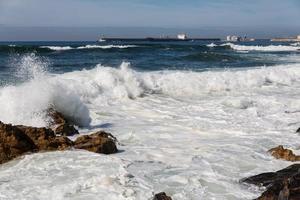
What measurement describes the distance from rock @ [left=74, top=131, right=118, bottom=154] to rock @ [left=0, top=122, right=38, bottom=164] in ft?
2.43

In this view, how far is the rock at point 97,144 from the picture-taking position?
26.4 ft

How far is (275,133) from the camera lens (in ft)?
34.2

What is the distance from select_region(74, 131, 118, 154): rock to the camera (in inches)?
317

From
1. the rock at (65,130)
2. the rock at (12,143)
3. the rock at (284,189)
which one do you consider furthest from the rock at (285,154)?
the rock at (12,143)

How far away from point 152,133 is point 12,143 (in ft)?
10.5

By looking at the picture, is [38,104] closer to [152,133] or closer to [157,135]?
[152,133]

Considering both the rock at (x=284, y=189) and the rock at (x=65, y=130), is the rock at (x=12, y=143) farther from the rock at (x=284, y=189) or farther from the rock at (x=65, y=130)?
the rock at (x=284, y=189)

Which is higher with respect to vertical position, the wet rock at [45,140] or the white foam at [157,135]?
the wet rock at [45,140]

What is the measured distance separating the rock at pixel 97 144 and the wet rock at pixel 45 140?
180mm

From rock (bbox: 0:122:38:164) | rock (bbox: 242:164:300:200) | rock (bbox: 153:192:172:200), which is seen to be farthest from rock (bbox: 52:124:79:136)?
rock (bbox: 242:164:300:200)

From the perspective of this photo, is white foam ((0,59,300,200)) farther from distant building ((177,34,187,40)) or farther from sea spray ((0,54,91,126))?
distant building ((177,34,187,40))

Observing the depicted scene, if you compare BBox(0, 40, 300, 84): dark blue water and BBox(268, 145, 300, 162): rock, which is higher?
BBox(268, 145, 300, 162): rock

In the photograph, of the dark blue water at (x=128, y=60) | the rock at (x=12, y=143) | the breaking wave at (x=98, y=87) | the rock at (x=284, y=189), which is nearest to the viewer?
the rock at (x=284, y=189)

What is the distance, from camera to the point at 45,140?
26.5ft
